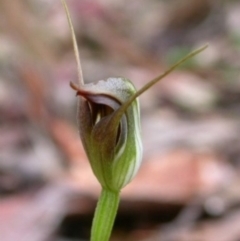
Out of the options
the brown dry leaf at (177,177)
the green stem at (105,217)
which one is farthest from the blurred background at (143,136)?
the green stem at (105,217)

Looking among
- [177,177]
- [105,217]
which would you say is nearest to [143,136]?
[177,177]

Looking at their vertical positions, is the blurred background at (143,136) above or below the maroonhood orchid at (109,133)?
above

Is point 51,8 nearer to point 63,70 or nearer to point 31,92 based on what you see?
point 63,70

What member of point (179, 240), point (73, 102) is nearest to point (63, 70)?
point (73, 102)

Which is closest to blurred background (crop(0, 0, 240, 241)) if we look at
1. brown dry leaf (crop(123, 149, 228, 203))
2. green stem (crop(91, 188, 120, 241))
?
brown dry leaf (crop(123, 149, 228, 203))

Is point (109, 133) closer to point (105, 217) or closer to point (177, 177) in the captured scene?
point (105, 217)

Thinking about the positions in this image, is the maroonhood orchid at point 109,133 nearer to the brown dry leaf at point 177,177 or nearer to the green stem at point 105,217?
the green stem at point 105,217

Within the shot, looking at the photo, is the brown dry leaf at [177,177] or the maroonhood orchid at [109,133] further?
the brown dry leaf at [177,177]

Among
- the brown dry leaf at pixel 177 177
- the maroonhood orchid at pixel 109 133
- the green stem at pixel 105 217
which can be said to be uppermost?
the brown dry leaf at pixel 177 177
